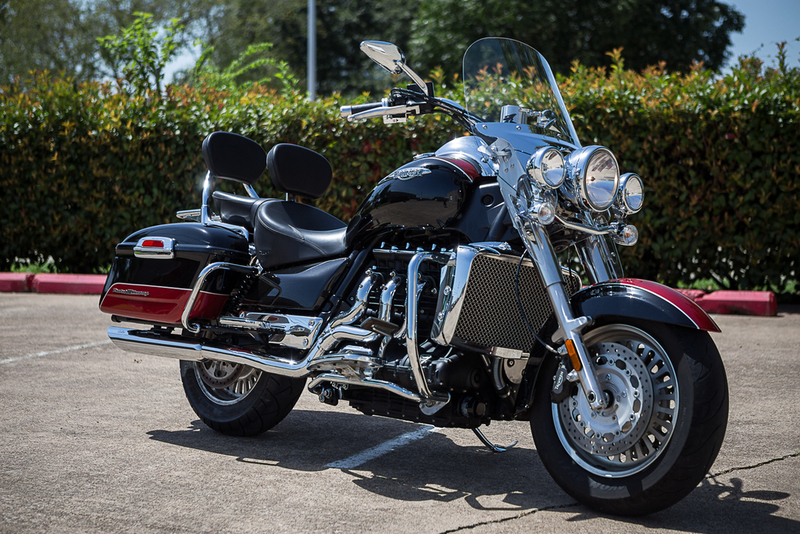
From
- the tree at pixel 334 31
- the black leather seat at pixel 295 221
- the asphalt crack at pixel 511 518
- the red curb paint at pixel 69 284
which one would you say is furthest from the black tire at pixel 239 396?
the tree at pixel 334 31

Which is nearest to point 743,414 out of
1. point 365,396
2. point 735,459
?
point 735,459

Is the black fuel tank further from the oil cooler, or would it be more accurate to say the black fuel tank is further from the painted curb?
the painted curb

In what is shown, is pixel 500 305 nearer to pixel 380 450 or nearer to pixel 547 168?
pixel 547 168

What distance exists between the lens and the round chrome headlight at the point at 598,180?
9.91 ft

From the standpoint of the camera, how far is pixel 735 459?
12.1 feet

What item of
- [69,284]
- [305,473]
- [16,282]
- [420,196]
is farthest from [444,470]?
[16,282]

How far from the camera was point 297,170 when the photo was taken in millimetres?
4309

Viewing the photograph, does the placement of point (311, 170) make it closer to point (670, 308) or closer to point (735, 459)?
point (670, 308)

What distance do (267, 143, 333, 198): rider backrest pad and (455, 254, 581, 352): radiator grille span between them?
1.46 m

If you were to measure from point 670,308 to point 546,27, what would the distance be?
21965 mm

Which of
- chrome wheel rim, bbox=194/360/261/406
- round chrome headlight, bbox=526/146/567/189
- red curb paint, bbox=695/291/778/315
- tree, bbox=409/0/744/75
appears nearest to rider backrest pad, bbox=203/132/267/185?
chrome wheel rim, bbox=194/360/261/406

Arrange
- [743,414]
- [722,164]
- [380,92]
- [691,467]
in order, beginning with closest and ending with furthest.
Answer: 1. [691,467]
2. [743,414]
3. [722,164]
4. [380,92]

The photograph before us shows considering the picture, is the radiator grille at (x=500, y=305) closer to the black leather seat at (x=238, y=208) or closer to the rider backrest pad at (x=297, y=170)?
the rider backrest pad at (x=297, y=170)

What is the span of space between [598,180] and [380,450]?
1.79m
